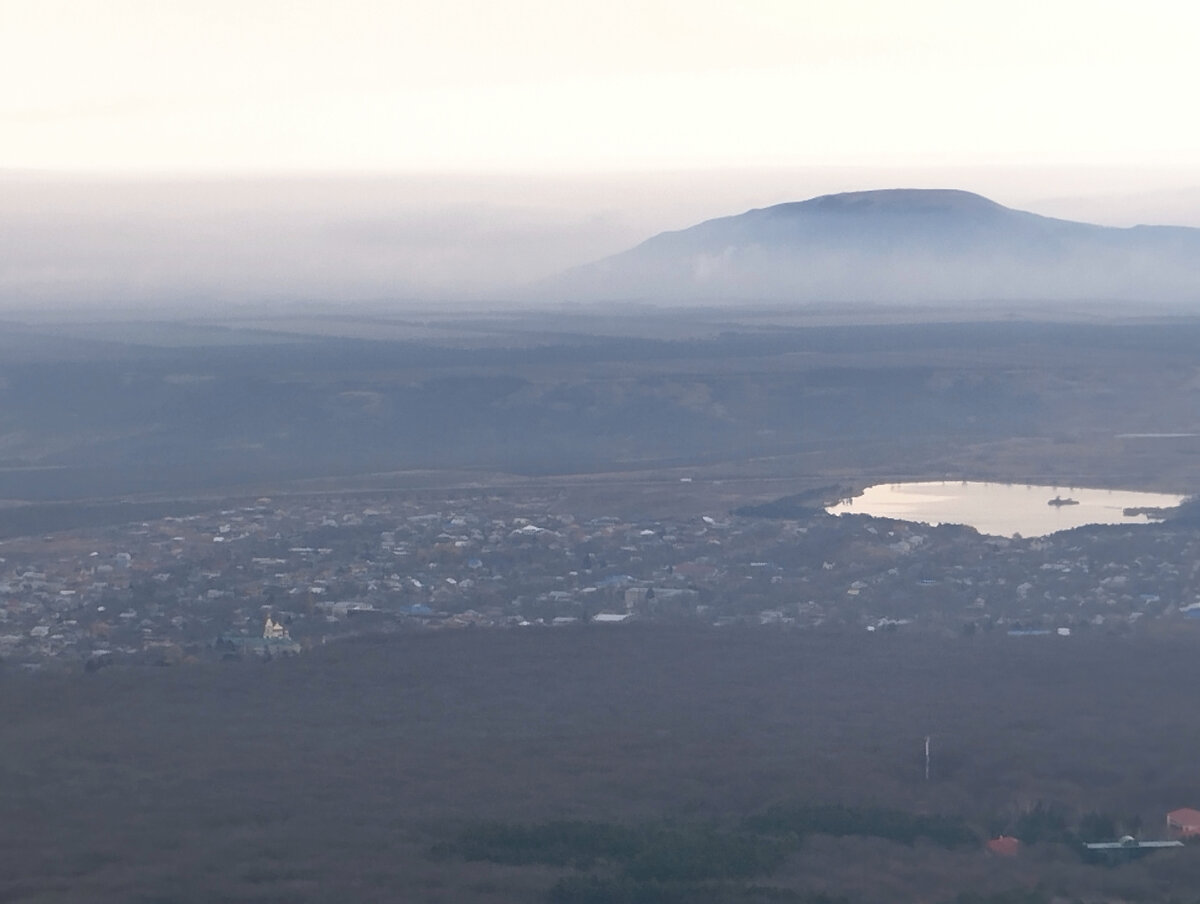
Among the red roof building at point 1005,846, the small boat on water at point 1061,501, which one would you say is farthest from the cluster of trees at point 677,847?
the small boat on water at point 1061,501

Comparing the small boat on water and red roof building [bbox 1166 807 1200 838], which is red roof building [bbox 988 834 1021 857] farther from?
the small boat on water

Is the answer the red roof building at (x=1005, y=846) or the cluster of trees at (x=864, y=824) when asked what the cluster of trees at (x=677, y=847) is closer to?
the cluster of trees at (x=864, y=824)

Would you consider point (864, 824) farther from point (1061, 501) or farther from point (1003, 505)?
point (1061, 501)

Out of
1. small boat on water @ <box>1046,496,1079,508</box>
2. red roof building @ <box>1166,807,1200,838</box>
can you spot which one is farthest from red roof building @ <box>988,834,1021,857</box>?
small boat on water @ <box>1046,496,1079,508</box>

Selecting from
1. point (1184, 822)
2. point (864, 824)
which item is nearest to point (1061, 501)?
point (1184, 822)

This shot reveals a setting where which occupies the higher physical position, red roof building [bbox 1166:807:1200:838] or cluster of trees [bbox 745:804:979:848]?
red roof building [bbox 1166:807:1200:838]
